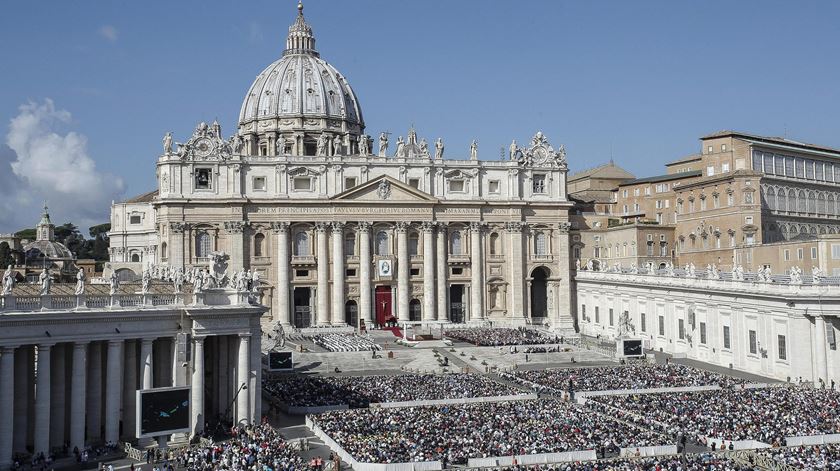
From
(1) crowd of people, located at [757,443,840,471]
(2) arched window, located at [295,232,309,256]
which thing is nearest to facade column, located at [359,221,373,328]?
(2) arched window, located at [295,232,309,256]

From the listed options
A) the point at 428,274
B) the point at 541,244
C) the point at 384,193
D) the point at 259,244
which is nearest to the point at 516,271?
the point at 541,244

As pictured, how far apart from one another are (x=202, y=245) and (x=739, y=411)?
58395 mm

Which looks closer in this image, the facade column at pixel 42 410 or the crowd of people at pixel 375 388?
the facade column at pixel 42 410

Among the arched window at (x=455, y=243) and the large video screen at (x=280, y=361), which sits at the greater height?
the arched window at (x=455, y=243)

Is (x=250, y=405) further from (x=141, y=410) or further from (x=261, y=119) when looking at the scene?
(x=261, y=119)

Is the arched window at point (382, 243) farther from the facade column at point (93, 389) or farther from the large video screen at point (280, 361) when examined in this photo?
the facade column at point (93, 389)

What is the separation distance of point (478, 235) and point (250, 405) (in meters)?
54.6

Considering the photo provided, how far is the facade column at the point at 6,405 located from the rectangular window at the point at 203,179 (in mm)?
53215

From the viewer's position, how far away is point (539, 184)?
323 feet

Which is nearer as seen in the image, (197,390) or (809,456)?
(809,456)

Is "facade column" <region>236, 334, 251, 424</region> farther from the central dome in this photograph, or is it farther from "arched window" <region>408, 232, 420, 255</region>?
the central dome

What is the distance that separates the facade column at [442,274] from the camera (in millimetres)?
94062

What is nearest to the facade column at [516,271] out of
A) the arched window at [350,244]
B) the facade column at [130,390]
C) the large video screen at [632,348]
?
the arched window at [350,244]

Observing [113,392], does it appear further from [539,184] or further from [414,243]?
[539,184]
